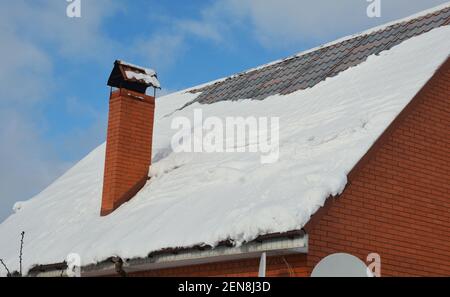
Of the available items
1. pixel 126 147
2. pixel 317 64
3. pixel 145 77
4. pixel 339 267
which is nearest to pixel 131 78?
pixel 145 77

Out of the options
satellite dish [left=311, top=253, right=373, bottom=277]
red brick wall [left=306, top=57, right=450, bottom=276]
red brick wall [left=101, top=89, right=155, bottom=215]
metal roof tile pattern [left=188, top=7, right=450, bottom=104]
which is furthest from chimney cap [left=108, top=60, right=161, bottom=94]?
satellite dish [left=311, top=253, right=373, bottom=277]

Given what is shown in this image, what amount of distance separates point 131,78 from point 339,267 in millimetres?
6716

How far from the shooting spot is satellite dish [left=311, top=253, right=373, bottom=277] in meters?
6.98

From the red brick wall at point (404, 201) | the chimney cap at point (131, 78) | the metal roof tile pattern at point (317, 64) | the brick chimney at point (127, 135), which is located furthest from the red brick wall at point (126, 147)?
the red brick wall at point (404, 201)

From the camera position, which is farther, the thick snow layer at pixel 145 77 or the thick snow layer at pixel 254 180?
the thick snow layer at pixel 145 77

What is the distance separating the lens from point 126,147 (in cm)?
1218

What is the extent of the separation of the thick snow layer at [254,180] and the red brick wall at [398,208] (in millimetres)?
255

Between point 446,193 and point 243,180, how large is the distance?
2719 mm

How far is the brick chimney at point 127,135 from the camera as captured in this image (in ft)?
39.0

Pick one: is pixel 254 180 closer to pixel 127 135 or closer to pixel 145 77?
pixel 127 135

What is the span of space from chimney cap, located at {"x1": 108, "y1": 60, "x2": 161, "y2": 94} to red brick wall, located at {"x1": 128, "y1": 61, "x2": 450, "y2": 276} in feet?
12.9

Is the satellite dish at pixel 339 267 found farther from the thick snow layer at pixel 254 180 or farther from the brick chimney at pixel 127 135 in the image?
the brick chimney at pixel 127 135

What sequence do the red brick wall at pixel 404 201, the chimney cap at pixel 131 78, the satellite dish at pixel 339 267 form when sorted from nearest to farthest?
the satellite dish at pixel 339 267, the red brick wall at pixel 404 201, the chimney cap at pixel 131 78

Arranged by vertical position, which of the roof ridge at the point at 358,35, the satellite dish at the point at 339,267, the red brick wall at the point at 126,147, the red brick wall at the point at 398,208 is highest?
the roof ridge at the point at 358,35
